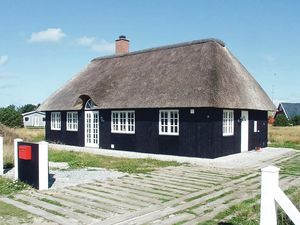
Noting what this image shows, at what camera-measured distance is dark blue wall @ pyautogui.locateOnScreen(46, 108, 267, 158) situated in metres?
16.9

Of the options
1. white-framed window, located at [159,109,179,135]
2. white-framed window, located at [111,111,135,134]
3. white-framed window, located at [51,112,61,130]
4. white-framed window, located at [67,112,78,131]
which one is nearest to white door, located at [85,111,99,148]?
white-framed window, located at [67,112,78,131]

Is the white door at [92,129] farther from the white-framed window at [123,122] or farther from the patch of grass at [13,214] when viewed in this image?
the patch of grass at [13,214]

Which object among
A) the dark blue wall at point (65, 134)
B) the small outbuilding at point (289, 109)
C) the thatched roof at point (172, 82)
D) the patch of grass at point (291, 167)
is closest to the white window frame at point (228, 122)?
the thatched roof at point (172, 82)

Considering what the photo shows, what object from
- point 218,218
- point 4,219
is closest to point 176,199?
point 218,218

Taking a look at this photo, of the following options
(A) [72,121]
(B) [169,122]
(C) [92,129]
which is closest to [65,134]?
(A) [72,121]

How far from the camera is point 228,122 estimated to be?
60.5 feet

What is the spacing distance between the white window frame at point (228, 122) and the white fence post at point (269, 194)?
43.0 ft

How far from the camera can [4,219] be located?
697cm

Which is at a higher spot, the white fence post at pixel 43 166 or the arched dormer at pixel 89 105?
the arched dormer at pixel 89 105

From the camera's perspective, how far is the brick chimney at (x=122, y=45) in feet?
84.9

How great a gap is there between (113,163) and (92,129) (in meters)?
7.33

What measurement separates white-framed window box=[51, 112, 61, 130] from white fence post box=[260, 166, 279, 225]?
2092 centimetres

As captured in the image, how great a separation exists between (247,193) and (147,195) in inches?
103

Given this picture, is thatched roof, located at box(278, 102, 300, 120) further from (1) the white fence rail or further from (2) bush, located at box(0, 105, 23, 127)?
(1) the white fence rail
